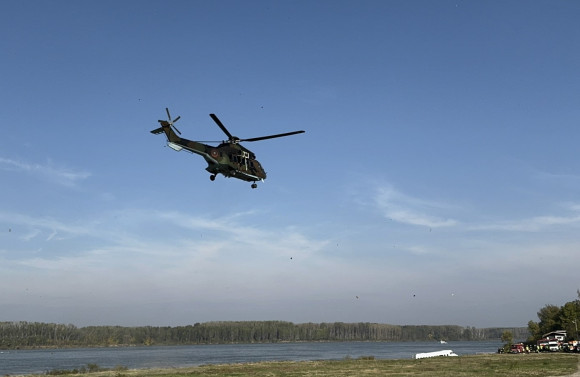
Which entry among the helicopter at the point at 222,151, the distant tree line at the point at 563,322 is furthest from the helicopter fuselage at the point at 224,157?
the distant tree line at the point at 563,322

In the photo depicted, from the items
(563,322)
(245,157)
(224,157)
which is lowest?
(563,322)

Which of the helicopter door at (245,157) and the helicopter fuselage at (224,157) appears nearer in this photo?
the helicopter fuselage at (224,157)

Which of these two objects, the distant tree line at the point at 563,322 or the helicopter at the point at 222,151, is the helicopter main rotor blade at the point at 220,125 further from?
the distant tree line at the point at 563,322

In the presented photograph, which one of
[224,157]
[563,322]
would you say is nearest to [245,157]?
[224,157]

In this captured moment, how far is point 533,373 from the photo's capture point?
37.5 metres

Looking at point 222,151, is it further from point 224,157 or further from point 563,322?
point 563,322

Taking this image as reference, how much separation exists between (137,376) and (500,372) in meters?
29.7

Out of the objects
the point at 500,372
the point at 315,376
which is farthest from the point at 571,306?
the point at 315,376

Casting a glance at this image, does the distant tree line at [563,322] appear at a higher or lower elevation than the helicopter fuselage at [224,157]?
lower

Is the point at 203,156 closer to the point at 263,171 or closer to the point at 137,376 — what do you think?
the point at 263,171

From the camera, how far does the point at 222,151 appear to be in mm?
39406

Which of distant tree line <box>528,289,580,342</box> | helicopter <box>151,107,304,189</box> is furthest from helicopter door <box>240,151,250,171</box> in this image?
distant tree line <box>528,289,580,342</box>

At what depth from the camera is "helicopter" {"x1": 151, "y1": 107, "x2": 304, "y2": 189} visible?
39062mm

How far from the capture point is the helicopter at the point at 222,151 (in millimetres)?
39062
